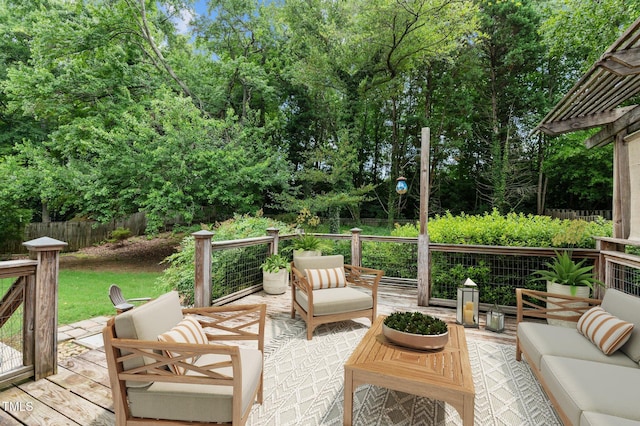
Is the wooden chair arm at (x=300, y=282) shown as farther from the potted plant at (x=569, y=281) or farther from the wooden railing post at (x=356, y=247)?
the potted plant at (x=569, y=281)

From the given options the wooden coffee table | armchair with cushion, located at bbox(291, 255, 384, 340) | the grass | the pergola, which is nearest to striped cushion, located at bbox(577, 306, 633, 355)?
the wooden coffee table

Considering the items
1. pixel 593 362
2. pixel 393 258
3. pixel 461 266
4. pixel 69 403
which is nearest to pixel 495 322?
pixel 461 266

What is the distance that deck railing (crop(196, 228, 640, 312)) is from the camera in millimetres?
3656

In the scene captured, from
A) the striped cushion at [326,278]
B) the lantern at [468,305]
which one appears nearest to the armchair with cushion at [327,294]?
the striped cushion at [326,278]

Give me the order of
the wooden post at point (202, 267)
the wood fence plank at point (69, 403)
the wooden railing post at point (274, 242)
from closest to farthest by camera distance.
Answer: the wood fence plank at point (69, 403)
the wooden post at point (202, 267)
the wooden railing post at point (274, 242)

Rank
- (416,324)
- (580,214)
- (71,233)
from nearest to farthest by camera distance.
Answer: (416,324) < (580,214) < (71,233)

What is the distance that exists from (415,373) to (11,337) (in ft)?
10.6

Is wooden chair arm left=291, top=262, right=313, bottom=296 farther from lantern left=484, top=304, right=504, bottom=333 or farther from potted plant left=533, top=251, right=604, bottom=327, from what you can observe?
potted plant left=533, top=251, right=604, bottom=327

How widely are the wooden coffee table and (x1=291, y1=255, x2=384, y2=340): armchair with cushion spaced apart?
3.96 ft

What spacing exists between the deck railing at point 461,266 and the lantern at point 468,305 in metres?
0.86

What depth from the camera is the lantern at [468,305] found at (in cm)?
360

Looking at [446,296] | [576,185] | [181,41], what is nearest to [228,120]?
[181,41]

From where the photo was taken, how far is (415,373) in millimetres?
1912

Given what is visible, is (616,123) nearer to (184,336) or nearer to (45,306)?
(184,336)
